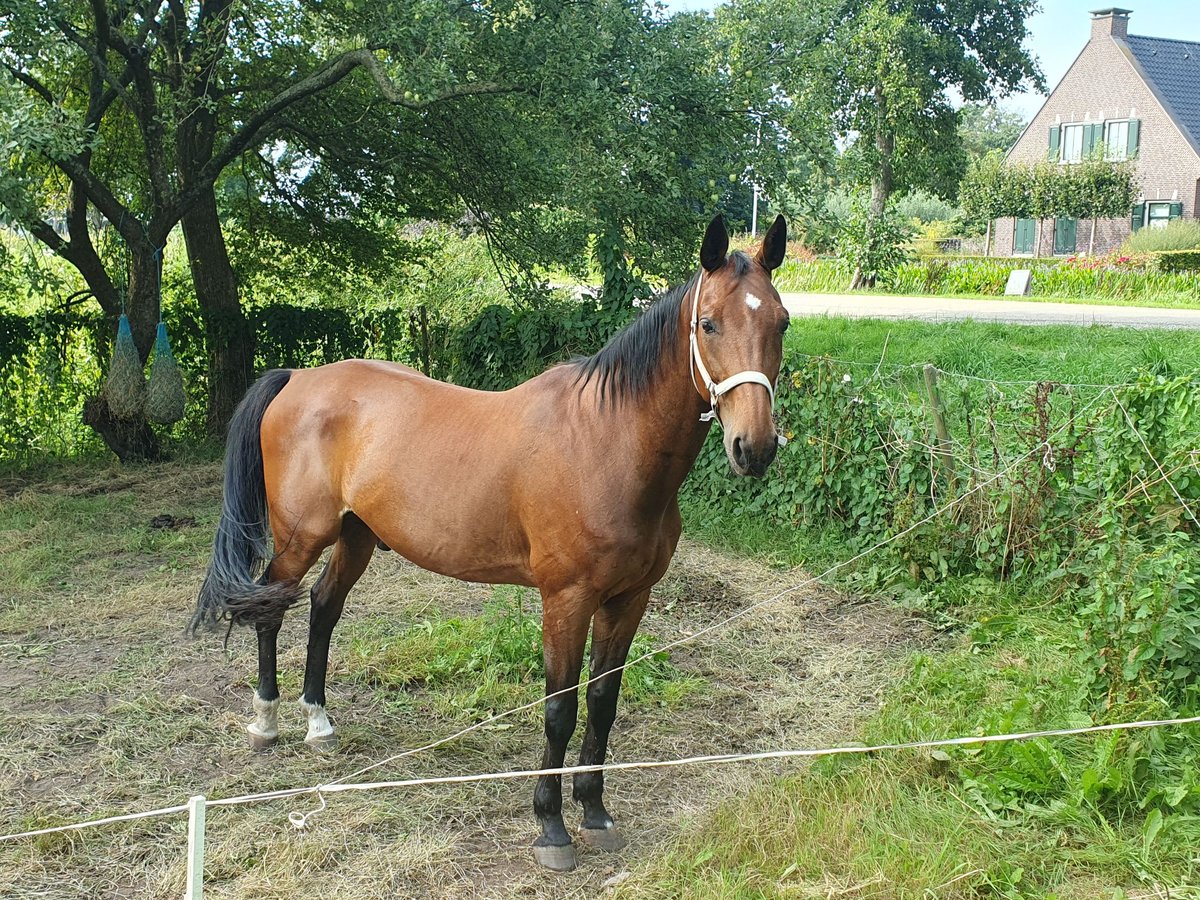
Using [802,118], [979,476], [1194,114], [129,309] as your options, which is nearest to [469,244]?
[129,309]

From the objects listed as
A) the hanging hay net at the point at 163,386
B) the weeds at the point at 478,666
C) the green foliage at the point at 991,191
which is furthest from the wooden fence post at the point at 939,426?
the green foliage at the point at 991,191

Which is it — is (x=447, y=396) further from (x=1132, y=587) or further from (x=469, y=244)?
(x=469, y=244)

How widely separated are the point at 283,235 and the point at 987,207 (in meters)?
29.1

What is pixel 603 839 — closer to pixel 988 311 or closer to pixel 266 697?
pixel 266 697

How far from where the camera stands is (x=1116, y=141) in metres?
36.0

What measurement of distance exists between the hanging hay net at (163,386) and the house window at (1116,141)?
34348 mm

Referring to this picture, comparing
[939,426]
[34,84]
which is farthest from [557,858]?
[34,84]

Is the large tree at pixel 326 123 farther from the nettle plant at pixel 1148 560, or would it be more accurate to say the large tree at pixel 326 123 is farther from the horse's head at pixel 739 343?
the horse's head at pixel 739 343

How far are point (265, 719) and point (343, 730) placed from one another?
1.09 feet

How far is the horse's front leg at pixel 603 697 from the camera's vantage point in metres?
3.46

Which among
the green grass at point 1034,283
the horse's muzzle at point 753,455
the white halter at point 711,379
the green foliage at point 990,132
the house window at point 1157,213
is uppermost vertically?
the green foliage at point 990,132

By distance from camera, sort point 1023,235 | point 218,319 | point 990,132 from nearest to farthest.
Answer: point 218,319
point 1023,235
point 990,132

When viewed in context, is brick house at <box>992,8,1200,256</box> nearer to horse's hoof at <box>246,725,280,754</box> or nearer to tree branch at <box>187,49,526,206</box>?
tree branch at <box>187,49,526,206</box>

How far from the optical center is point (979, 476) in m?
5.79
